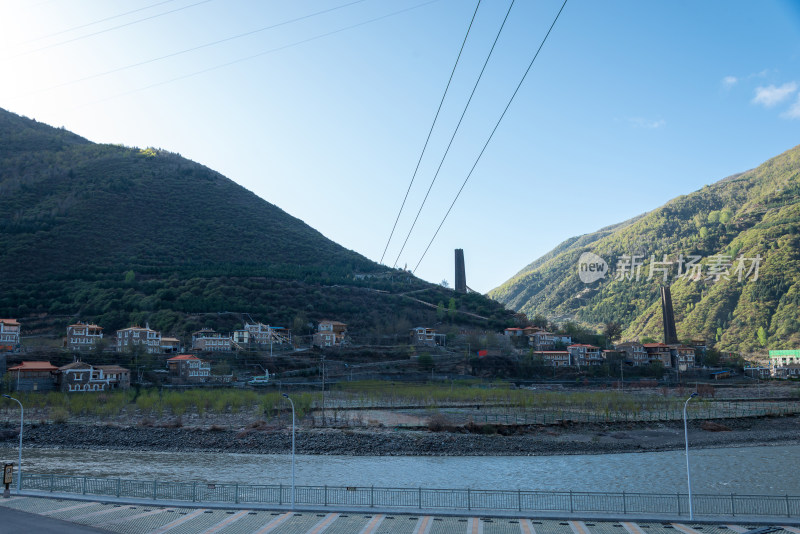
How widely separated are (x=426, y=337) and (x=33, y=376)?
175ft

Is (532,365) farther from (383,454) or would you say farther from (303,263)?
(303,263)

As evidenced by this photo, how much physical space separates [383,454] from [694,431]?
2666cm

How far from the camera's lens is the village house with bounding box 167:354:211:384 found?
222 feet

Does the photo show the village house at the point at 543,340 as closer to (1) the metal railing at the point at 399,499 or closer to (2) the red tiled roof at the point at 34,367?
(2) the red tiled roof at the point at 34,367

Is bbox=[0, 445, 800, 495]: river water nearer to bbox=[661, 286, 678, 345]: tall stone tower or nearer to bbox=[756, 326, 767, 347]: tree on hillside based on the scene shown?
bbox=[661, 286, 678, 345]: tall stone tower

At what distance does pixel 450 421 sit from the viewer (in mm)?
49281

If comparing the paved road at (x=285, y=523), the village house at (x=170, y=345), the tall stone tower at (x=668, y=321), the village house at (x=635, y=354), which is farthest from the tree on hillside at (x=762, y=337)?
the paved road at (x=285, y=523)

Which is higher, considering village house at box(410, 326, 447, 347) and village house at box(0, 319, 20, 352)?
village house at box(0, 319, 20, 352)

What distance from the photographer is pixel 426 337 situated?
94.6 metres

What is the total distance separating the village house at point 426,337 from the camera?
93375 mm

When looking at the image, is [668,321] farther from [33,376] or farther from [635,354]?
[33,376]

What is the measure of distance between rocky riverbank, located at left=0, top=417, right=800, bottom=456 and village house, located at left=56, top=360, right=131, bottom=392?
13.2m

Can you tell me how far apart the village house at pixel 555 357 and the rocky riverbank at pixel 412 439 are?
39.5m

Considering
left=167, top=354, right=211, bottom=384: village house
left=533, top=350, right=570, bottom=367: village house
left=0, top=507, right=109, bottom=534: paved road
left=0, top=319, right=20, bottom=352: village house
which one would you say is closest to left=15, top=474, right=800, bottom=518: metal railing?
left=0, top=507, right=109, bottom=534: paved road
